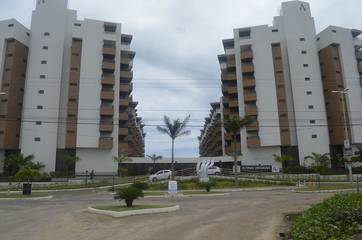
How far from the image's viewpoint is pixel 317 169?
51.7 m

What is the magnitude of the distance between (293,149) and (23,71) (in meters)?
50.7

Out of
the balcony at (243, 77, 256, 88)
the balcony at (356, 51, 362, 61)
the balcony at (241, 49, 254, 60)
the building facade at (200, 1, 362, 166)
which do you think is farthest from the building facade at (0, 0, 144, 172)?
the balcony at (356, 51, 362, 61)

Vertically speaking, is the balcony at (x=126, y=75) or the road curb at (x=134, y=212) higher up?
the balcony at (x=126, y=75)

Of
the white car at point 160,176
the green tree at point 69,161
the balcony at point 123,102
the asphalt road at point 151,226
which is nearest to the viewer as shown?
the asphalt road at point 151,226

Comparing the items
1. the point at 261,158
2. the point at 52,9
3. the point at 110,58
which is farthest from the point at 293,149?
the point at 52,9

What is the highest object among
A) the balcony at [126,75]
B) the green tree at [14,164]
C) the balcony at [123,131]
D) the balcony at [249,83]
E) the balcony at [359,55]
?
the balcony at [359,55]

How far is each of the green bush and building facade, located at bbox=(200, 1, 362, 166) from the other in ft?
187

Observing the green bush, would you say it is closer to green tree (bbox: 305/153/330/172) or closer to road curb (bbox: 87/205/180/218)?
road curb (bbox: 87/205/180/218)

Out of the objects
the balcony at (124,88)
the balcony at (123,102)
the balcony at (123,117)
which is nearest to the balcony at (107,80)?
the balcony at (124,88)

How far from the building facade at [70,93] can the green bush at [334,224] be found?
57800 mm

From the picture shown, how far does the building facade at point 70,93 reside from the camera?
64.2 metres

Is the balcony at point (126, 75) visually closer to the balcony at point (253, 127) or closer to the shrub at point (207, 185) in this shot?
the balcony at point (253, 127)

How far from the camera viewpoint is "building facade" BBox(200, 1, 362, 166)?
2653 inches

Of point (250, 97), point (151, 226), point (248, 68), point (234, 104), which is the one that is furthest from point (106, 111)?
point (151, 226)
